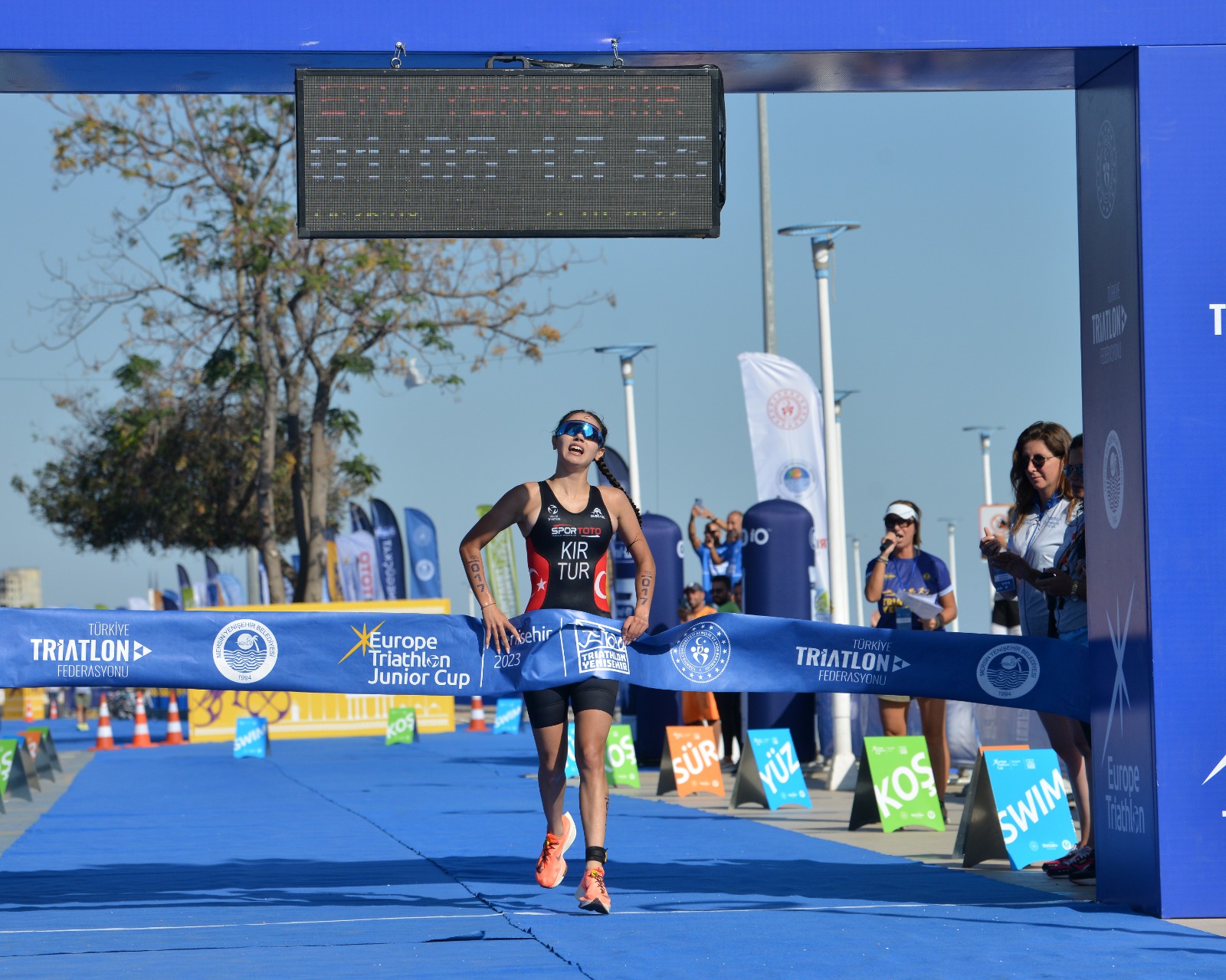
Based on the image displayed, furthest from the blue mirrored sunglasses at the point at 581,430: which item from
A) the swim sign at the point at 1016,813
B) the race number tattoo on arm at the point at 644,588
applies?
the swim sign at the point at 1016,813

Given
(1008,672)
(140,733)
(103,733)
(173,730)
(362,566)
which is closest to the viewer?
(1008,672)

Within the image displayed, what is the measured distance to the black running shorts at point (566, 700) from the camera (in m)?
7.19

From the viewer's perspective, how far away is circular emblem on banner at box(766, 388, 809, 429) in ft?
62.3

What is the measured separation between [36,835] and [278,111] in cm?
1677

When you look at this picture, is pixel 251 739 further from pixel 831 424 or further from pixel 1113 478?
pixel 1113 478

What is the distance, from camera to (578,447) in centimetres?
730

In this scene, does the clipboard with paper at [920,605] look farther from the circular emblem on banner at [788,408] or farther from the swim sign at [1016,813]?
the circular emblem on banner at [788,408]

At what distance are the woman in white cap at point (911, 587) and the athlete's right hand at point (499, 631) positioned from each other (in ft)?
14.5

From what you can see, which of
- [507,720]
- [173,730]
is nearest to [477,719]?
[507,720]

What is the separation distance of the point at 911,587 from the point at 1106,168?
4681 mm

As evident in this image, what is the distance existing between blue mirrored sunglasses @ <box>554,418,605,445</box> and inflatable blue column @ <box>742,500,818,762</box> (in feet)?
28.2

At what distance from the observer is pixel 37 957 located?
615 centimetres

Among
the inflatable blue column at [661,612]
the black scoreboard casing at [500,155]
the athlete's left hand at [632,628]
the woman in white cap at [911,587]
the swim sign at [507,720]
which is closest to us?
the black scoreboard casing at [500,155]

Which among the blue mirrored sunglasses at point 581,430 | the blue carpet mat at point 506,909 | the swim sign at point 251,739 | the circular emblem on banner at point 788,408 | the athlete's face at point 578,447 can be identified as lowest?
the swim sign at point 251,739
